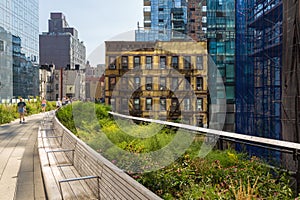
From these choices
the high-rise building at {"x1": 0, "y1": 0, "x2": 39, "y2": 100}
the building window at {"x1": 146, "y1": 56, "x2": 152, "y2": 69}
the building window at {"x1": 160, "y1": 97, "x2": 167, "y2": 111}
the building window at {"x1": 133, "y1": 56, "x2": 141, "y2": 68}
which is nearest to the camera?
the building window at {"x1": 160, "y1": 97, "x2": 167, "y2": 111}

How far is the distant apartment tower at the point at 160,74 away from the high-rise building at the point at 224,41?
126 cm

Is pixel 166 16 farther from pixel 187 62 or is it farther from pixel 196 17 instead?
pixel 187 62

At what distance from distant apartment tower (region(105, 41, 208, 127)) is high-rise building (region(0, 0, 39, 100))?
15.4 meters

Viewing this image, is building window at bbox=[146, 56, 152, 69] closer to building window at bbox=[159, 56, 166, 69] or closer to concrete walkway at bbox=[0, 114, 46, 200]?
building window at bbox=[159, 56, 166, 69]

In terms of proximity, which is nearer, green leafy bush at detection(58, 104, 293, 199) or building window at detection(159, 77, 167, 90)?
green leafy bush at detection(58, 104, 293, 199)

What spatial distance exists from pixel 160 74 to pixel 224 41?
6745 mm


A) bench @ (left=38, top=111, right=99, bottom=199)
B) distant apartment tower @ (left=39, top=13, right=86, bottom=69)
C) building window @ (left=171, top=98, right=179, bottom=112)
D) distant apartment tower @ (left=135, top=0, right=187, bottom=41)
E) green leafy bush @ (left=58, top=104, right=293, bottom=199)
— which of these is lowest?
bench @ (left=38, top=111, right=99, bottom=199)

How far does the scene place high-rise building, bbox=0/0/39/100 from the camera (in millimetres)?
39031

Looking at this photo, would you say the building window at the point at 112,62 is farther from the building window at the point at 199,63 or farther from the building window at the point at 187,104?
the building window at the point at 199,63

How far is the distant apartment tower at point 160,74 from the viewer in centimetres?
2862

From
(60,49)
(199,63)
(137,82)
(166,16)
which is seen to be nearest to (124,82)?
(137,82)

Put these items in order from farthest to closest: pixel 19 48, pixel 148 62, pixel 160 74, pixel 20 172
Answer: pixel 19 48 → pixel 160 74 → pixel 148 62 → pixel 20 172

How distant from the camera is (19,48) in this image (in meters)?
45.2

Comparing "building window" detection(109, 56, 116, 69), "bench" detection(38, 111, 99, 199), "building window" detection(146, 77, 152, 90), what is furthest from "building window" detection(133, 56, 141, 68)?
"bench" detection(38, 111, 99, 199)
